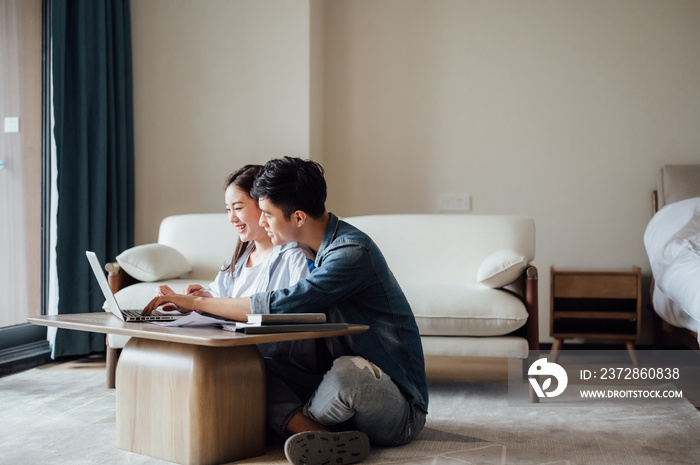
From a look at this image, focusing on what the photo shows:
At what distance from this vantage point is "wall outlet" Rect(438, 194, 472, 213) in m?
4.24

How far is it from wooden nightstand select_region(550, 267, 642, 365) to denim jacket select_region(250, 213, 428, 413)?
68.4 inches

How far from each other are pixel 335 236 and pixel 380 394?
1.51ft

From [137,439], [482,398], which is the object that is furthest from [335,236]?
[482,398]

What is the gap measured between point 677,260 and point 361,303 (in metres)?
1.84

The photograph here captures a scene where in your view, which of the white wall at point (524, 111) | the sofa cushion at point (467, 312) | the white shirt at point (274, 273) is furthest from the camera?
the white wall at point (524, 111)

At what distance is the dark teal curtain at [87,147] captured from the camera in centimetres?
358

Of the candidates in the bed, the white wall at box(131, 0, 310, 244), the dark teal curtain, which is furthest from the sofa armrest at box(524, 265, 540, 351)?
the dark teal curtain

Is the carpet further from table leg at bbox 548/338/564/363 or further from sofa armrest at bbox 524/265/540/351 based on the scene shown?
table leg at bbox 548/338/564/363

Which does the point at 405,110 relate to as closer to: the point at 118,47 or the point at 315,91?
the point at 315,91

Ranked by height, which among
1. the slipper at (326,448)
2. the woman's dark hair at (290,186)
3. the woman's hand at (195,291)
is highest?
the woman's dark hair at (290,186)

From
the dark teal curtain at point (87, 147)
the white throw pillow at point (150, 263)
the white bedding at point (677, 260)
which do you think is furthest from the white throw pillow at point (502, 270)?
the dark teal curtain at point (87, 147)

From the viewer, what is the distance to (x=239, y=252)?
93.3 inches

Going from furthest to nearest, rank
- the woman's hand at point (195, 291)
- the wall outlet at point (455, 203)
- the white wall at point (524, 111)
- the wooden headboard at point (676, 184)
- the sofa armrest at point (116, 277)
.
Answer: the wall outlet at point (455, 203) → the white wall at point (524, 111) → the wooden headboard at point (676, 184) → the sofa armrest at point (116, 277) → the woman's hand at point (195, 291)

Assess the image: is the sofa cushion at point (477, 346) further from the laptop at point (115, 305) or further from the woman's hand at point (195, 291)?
the laptop at point (115, 305)
